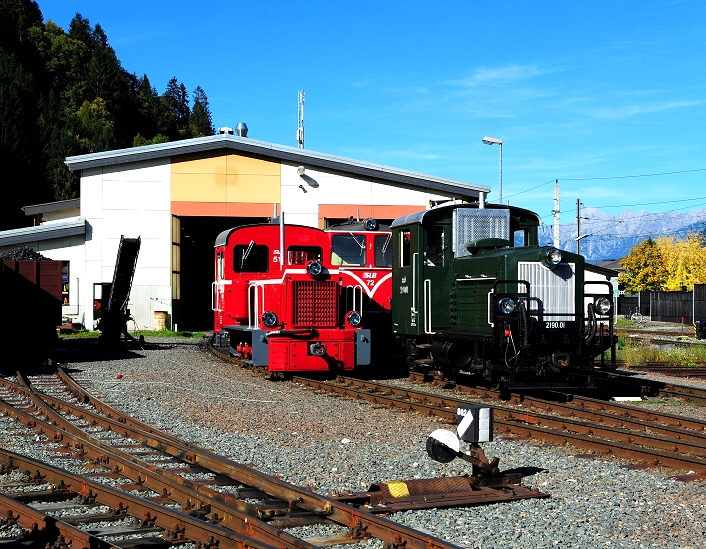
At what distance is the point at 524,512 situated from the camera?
5.80m

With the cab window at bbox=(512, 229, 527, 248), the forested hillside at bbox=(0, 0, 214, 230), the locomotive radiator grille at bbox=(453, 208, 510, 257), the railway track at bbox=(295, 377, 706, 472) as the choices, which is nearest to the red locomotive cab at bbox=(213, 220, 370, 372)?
the railway track at bbox=(295, 377, 706, 472)

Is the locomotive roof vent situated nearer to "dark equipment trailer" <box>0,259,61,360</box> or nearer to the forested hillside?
"dark equipment trailer" <box>0,259,61,360</box>

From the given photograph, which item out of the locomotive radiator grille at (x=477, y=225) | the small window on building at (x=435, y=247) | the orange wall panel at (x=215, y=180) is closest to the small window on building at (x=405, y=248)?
the small window on building at (x=435, y=247)

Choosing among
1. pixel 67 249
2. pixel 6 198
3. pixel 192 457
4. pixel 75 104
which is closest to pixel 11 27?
pixel 75 104

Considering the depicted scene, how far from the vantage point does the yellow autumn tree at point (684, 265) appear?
68.0 meters

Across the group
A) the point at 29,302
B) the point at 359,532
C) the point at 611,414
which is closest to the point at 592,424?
the point at 611,414

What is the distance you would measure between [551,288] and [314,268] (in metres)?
4.73

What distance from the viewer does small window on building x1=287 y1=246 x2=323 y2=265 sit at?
52.5 ft

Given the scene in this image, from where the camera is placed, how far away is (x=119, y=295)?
21.9 m

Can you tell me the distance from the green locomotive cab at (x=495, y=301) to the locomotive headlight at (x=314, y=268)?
147 centimetres

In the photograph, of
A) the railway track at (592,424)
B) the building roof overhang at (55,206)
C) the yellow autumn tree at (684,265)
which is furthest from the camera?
the yellow autumn tree at (684,265)

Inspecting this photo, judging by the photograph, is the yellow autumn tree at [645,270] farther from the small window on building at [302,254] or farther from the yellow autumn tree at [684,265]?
the small window on building at [302,254]

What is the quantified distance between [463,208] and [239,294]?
5.71 m

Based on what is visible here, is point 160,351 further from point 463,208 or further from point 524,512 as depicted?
point 524,512
